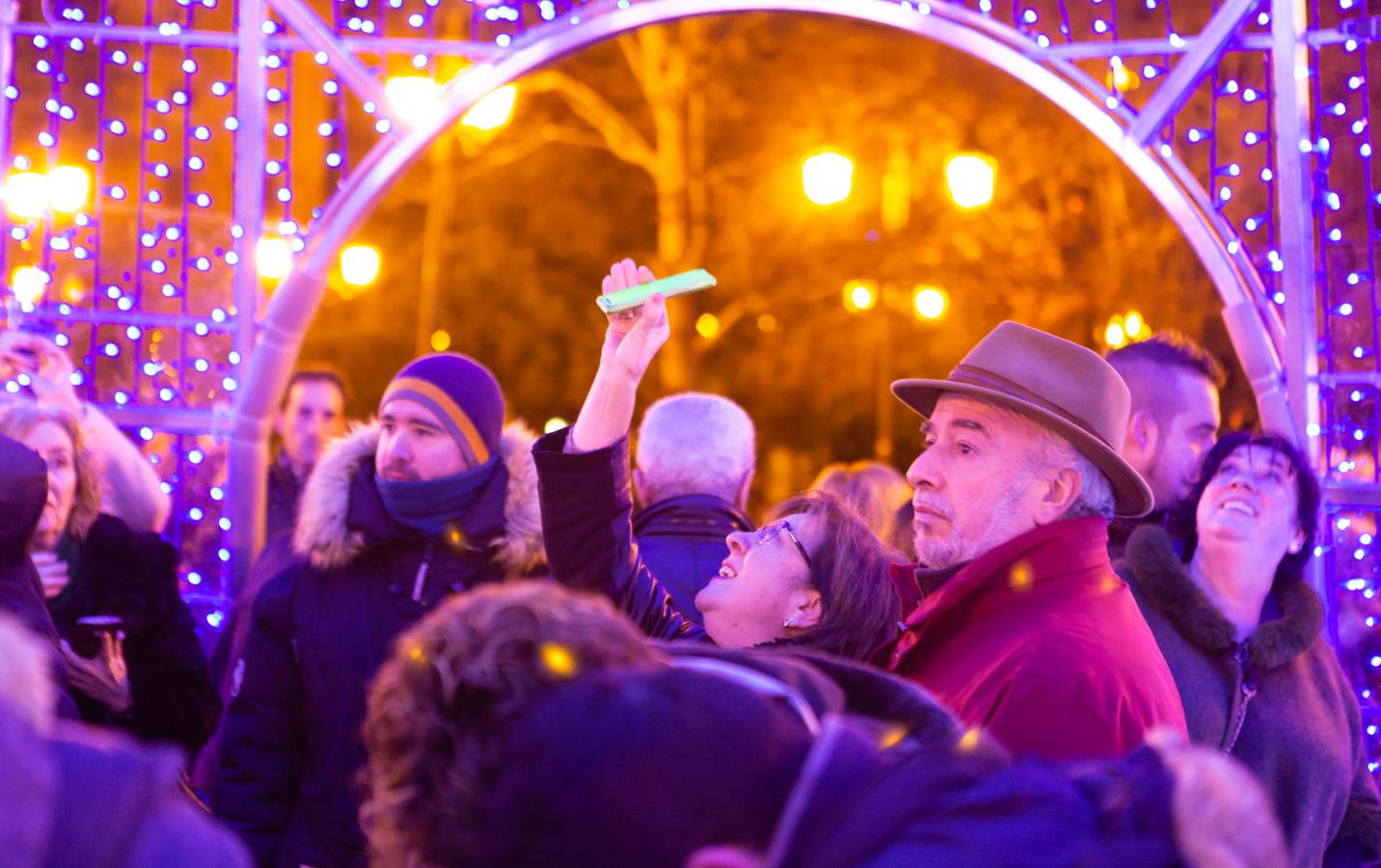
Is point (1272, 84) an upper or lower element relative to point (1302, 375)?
upper

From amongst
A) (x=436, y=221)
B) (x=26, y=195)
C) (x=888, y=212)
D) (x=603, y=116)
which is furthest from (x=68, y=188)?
(x=888, y=212)

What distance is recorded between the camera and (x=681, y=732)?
3.87 feet

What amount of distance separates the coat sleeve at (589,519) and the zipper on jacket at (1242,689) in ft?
4.51

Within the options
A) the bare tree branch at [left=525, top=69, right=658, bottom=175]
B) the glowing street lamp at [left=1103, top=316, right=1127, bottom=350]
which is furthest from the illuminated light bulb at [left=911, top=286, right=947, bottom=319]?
the bare tree branch at [left=525, top=69, right=658, bottom=175]

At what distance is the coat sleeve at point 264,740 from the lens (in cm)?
347

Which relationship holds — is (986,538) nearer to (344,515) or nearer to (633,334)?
(633,334)

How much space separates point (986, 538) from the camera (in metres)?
2.83

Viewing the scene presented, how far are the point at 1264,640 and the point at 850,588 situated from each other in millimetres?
1117

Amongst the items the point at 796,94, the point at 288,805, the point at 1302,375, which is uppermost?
the point at 796,94

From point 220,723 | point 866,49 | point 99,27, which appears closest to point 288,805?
point 220,723

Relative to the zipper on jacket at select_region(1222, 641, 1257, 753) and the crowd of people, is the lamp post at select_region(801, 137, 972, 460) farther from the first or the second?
the zipper on jacket at select_region(1222, 641, 1257, 753)

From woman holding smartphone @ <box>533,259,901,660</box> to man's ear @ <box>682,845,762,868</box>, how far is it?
1717mm

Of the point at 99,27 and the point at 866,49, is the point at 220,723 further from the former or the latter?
the point at 866,49

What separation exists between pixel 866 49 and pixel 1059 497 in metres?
11.5
